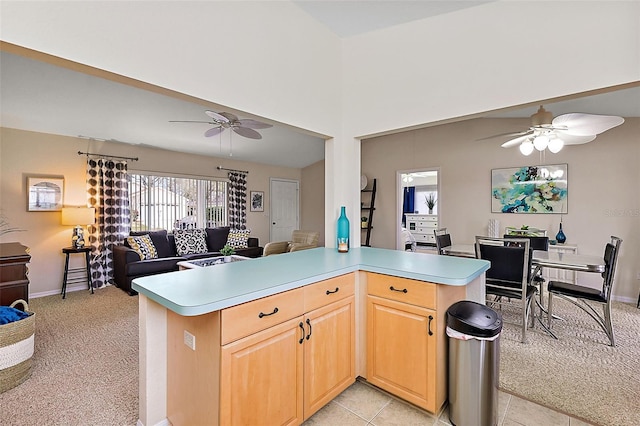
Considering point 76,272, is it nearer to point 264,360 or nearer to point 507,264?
point 264,360

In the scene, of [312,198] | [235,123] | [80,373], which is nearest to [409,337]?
[80,373]

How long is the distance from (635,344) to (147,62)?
4573mm

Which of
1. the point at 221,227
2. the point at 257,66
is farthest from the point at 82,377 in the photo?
the point at 221,227

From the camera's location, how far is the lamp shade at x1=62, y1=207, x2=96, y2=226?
423 cm

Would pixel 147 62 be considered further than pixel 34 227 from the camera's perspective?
No

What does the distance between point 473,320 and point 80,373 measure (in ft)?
9.57

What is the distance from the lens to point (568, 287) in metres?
2.93

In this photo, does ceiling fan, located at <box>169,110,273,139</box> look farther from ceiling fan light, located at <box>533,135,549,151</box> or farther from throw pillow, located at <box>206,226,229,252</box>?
ceiling fan light, located at <box>533,135,549,151</box>

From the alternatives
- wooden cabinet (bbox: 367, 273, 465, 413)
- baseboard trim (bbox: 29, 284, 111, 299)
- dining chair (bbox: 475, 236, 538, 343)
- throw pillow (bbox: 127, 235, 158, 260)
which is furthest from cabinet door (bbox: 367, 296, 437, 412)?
baseboard trim (bbox: 29, 284, 111, 299)

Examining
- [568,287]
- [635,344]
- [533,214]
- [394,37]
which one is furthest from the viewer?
[533,214]

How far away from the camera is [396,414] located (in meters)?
1.77

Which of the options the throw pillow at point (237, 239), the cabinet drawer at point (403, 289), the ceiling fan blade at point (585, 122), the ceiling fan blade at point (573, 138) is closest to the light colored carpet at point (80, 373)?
the cabinet drawer at point (403, 289)

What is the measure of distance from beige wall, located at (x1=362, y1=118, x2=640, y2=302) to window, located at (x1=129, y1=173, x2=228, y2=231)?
3608 millimetres

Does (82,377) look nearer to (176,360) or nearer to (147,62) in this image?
(176,360)
